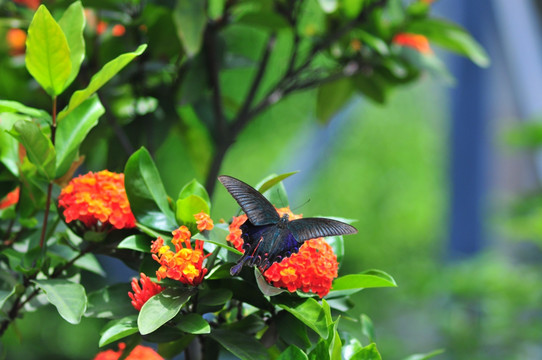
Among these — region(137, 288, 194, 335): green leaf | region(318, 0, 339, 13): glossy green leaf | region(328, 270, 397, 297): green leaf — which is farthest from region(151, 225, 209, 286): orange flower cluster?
region(318, 0, 339, 13): glossy green leaf

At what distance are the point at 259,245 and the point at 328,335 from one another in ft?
0.28

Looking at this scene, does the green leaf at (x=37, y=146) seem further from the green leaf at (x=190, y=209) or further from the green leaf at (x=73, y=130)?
the green leaf at (x=190, y=209)

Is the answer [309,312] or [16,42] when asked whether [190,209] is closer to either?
[309,312]

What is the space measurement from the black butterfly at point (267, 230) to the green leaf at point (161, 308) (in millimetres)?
53

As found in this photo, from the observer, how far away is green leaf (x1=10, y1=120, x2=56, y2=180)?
510 mm

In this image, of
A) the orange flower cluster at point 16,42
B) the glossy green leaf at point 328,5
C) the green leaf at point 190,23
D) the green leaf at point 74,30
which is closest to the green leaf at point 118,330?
the green leaf at point 74,30

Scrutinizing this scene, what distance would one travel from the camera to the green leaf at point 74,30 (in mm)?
556

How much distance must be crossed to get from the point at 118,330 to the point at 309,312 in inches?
5.7

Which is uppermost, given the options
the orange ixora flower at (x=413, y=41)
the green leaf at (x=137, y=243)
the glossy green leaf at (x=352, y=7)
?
the glossy green leaf at (x=352, y=7)

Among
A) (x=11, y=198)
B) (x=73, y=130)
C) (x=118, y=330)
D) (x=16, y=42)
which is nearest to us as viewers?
(x=118, y=330)

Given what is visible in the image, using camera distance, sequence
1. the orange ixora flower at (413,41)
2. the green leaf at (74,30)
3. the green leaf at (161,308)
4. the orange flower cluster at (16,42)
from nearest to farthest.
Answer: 1. the green leaf at (161,308)
2. the green leaf at (74,30)
3. the orange ixora flower at (413,41)
4. the orange flower cluster at (16,42)

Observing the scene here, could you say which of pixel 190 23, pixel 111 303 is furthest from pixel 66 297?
pixel 190 23

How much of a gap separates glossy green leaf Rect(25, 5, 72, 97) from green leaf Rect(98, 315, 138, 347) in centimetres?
21

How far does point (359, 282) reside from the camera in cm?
52
